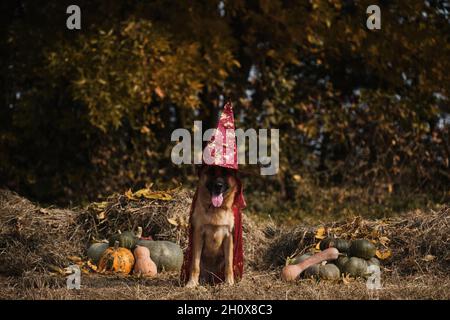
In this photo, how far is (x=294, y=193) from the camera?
10.4 metres

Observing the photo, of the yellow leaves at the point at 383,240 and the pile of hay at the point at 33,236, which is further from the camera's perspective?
the yellow leaves at the point at 383,240

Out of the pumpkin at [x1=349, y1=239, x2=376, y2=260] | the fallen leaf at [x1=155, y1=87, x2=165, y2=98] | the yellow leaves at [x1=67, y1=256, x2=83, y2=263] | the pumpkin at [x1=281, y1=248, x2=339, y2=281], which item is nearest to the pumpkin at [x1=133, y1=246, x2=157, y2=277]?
the yellow leaves at [x1=67, y1=256, x2=83, y2=263]

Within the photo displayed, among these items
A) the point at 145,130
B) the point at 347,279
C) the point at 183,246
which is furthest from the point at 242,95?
the point at 347,279

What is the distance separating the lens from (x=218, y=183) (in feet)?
15.6

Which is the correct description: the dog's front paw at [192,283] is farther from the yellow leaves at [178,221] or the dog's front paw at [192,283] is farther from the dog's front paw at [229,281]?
the yellow leaves at [178,221]

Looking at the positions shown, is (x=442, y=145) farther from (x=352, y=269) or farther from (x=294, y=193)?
(x=352, y=269)

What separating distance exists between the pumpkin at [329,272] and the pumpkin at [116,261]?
5.18 ft

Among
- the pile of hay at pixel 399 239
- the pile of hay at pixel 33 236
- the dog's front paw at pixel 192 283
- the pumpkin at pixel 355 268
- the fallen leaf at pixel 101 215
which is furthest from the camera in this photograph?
the fallen leaf at pixel 101 215

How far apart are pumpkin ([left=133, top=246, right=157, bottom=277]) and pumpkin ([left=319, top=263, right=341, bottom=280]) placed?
1397mm

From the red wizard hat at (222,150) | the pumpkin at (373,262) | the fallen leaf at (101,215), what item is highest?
the red wizard hat at (222,150)

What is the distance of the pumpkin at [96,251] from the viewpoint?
609 centimetres

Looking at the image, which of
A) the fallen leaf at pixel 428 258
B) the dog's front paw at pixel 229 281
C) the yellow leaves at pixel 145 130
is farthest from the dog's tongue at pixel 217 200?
the yellow leaves at pixel 145 130

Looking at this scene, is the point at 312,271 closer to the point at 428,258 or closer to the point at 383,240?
the point at 383,240

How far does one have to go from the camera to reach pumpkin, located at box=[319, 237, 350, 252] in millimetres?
5781
